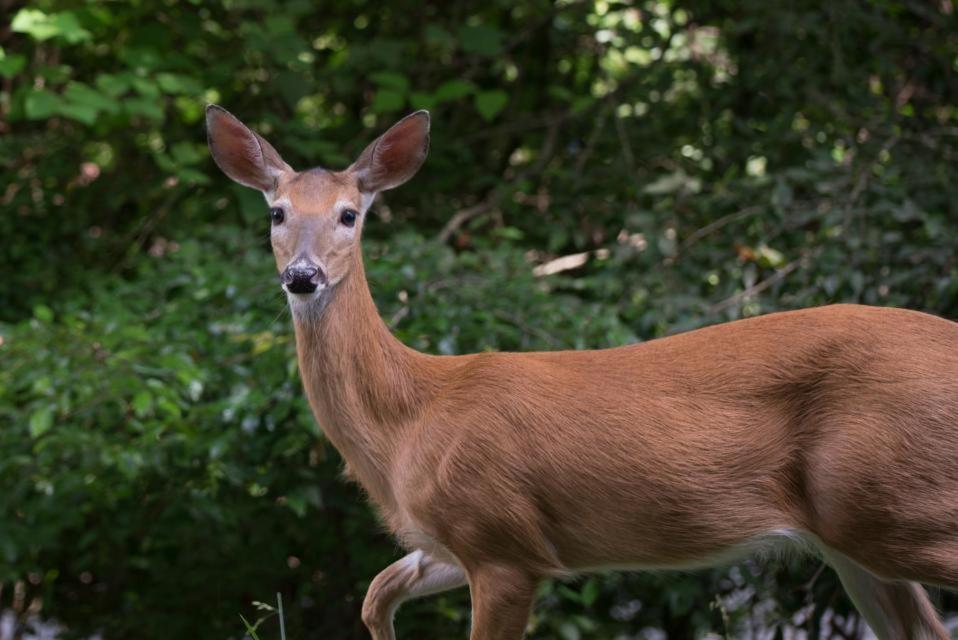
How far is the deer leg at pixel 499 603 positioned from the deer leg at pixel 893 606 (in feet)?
2.86

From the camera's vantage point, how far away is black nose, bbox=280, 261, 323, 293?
3525 mm

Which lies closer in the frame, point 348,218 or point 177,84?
point 348,218

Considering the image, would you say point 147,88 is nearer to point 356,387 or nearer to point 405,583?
point 356,387

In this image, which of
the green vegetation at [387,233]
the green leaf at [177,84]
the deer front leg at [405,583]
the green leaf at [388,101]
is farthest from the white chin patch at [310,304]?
the green leaf at [388,101]

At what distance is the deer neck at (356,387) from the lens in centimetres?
381

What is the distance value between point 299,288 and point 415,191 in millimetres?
3899

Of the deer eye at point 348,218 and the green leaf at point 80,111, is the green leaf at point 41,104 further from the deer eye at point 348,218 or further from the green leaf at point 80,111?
the deer eye at point 348,218

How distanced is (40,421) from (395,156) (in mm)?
1710

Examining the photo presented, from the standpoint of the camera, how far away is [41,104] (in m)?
6.30

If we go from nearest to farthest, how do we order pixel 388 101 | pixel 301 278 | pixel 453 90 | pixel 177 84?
pixel 301 278 → pixel 177 84 → pixel 388 101 → pixel 453 90

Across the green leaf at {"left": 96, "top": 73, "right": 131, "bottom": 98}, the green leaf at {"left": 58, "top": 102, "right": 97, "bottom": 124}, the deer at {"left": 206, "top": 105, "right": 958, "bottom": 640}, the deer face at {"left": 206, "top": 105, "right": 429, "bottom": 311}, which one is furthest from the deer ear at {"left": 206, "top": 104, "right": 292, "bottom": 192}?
the green leaf at {"left": 96, "top": 73, "right": 131, "bottom": 98}

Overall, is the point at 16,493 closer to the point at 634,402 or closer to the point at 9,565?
the point at 9,565

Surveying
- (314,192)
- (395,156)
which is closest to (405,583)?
(314,192)

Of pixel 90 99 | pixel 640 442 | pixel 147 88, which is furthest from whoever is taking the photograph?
pixel 147 88
